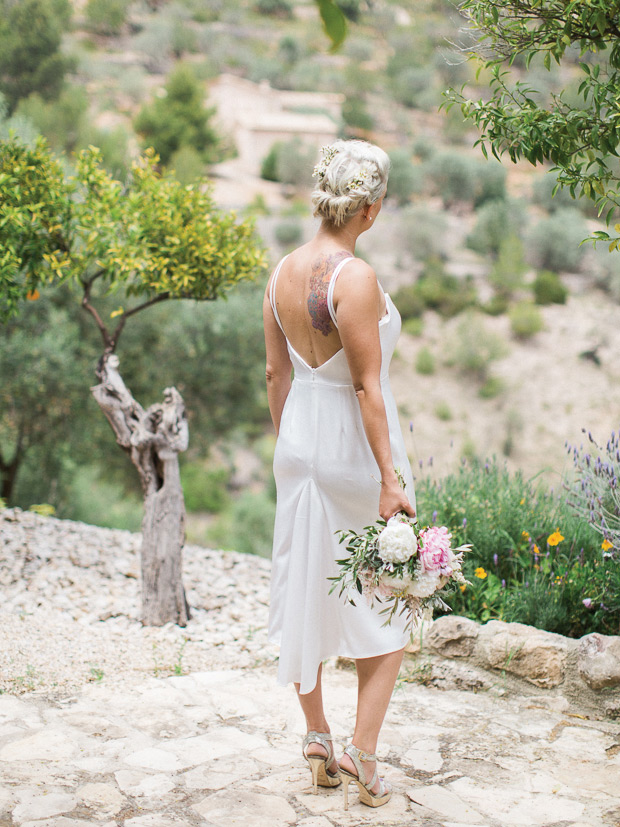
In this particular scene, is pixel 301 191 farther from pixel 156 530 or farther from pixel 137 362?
pixel 156 530

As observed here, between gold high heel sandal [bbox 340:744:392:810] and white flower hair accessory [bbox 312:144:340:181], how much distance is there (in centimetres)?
167

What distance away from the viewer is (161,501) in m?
4.01

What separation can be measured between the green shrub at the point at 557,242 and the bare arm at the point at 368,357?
24.9 meters

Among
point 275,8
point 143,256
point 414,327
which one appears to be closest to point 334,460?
point 143,256

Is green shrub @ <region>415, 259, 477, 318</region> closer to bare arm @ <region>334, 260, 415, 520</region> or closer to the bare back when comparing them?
the bare back

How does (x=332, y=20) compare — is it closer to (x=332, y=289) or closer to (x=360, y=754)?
(x=332, y=289)

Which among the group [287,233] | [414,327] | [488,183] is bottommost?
[414,327]

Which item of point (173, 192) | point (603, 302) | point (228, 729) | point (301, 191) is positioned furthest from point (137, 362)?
point (301, 191)

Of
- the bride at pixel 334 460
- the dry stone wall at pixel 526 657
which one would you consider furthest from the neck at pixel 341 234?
the dry stone wall at pixel 526 657

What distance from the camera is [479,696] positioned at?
3.24 m

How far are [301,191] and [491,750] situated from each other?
28905 mm

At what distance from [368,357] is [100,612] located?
2611 mm

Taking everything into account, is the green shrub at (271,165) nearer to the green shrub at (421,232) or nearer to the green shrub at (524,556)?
the green shrub at (421,232)

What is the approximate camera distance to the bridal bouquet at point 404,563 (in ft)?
6.70
